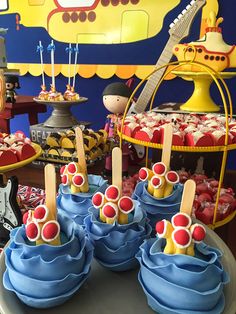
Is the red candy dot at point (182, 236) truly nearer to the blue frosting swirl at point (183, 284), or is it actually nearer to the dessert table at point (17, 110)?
the blue frosting swirl at point (183, 284)

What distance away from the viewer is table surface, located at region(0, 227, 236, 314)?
364 millimetres

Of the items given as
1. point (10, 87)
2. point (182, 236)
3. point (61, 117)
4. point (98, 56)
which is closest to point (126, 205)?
point (182, 236)

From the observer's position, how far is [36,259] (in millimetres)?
357

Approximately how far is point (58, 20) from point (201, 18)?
88 cm

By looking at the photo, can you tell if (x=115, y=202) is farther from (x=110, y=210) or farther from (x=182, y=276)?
(x=182, y=276)

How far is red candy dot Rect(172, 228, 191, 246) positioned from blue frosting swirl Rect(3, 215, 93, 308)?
0.12 metres

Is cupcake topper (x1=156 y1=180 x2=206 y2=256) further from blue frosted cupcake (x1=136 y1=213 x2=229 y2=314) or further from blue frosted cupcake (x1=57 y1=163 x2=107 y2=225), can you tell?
blue frosted cupcake (x1=57 y1=163 x2=107 y2=225)

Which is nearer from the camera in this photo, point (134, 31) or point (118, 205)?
point (118, 205)

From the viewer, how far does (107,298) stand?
38 centimetres

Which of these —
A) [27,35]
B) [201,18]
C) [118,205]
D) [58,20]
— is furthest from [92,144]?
[27,35]

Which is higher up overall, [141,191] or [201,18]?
[201,18]

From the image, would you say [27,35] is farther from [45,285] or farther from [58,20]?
[45,285]

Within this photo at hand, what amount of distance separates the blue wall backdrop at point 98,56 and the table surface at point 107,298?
1402 mm

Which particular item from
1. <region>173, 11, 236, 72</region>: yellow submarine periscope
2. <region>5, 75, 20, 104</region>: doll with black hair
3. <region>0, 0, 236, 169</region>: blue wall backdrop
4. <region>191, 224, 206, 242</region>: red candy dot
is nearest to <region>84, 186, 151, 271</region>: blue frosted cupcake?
<region>191, 224, 206, 242</region>: red candy dot
